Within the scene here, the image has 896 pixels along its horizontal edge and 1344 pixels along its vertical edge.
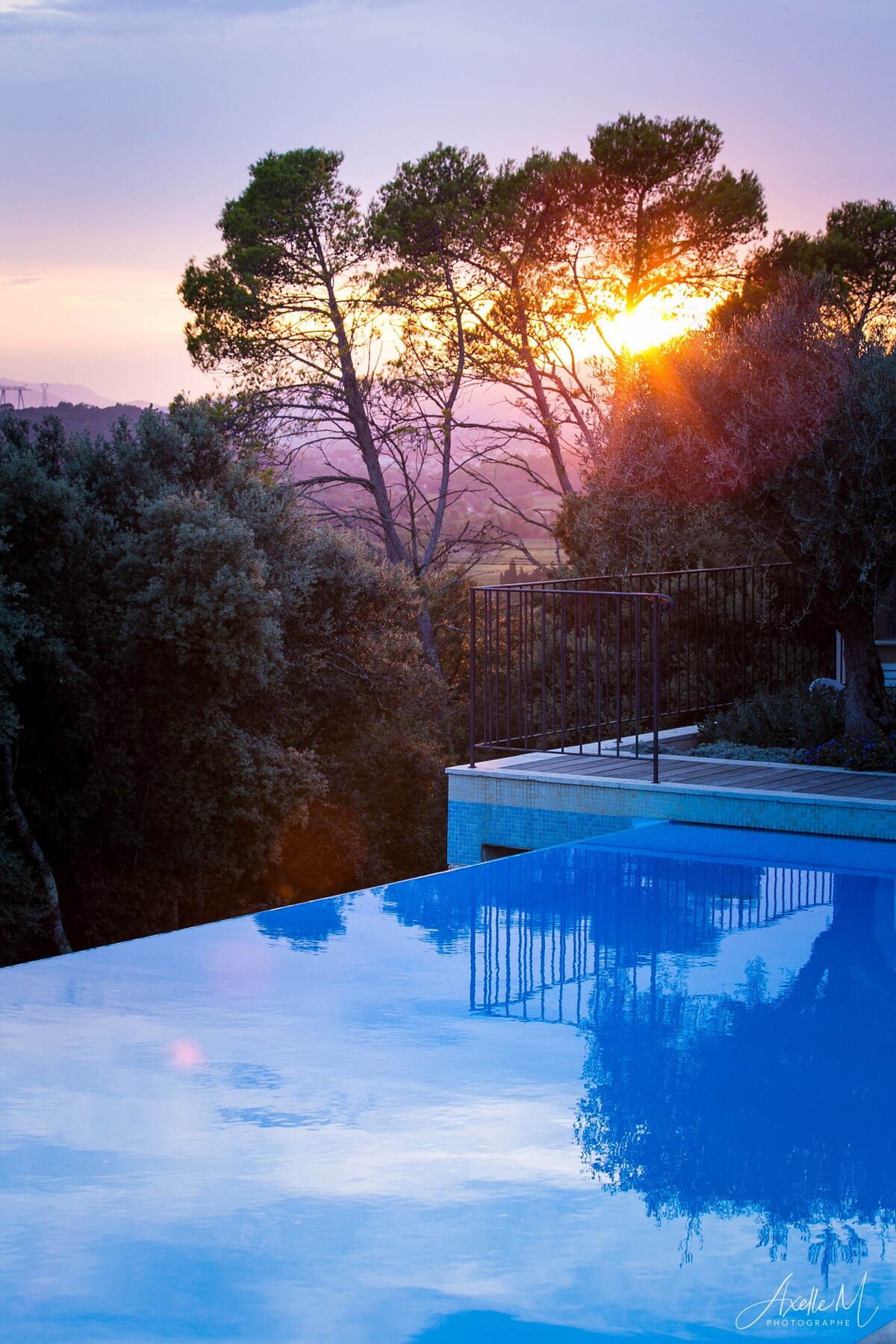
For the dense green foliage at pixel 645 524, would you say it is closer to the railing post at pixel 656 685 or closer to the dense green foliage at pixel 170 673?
the railing post at pixel 656 685

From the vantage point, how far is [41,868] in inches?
718

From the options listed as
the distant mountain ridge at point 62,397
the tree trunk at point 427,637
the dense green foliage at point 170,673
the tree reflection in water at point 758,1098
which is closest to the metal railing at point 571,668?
the tree trunk at point 427,637

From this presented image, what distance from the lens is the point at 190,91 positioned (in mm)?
24812

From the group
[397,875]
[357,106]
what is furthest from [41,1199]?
[357,106]

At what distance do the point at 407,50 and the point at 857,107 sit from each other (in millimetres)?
9618

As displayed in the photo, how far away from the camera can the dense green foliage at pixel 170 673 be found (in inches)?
693

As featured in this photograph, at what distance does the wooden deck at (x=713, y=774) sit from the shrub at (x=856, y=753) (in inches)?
3.6

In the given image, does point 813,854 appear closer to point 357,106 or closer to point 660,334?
point 660,334

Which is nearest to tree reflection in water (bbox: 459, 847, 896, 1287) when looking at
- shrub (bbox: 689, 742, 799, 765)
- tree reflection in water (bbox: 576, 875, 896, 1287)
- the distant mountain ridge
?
tree reflection in water (bbox: 576, 875, 896, 1287)

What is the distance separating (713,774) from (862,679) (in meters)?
1.27

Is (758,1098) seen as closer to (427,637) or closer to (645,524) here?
(645,524)

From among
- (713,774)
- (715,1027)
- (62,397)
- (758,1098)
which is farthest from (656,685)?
(62,397)

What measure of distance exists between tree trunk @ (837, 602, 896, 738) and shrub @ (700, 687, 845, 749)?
38cm

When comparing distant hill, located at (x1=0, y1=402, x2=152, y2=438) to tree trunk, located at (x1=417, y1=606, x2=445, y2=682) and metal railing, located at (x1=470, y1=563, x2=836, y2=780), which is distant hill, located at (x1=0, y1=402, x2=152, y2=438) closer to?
tree trunk, located at (x1=417, y1=606, x2=445, y2=682)
